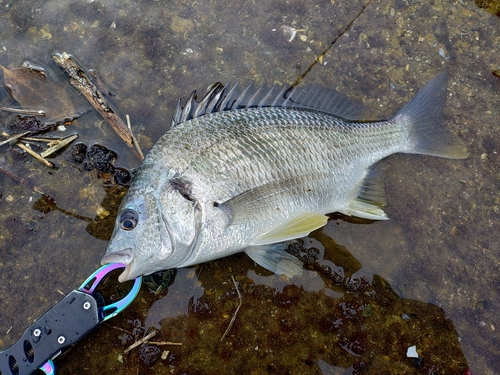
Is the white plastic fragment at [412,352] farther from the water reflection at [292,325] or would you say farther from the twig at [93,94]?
the twig at [93,94]

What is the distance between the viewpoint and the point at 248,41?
125 inches

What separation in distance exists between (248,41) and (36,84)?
70.2 inches

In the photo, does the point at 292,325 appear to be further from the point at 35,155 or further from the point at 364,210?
the point at 35,155

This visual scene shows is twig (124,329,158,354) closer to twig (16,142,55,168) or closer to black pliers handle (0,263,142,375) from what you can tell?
black pliers handle (0,263,142,375)

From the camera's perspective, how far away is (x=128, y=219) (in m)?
2.30

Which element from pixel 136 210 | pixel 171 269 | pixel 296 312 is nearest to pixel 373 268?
pixel 296 312

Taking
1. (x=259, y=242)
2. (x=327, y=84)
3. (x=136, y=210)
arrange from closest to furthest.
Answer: (x=136, y=210) < (x=259, y=242) < (x=327, y=84)

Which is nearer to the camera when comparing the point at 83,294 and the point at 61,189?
the point at 83,294

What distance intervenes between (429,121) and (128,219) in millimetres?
2410

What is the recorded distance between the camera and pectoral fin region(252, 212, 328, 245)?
8.17 ft

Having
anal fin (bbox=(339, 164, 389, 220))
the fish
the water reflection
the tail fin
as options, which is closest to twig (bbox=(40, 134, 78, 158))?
the fish

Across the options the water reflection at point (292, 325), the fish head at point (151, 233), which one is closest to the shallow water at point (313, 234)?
the water reflection at point (292, 325)

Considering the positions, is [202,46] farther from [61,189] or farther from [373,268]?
[373,268]

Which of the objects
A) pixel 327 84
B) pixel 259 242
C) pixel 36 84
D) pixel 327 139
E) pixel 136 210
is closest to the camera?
pixel 136 210
